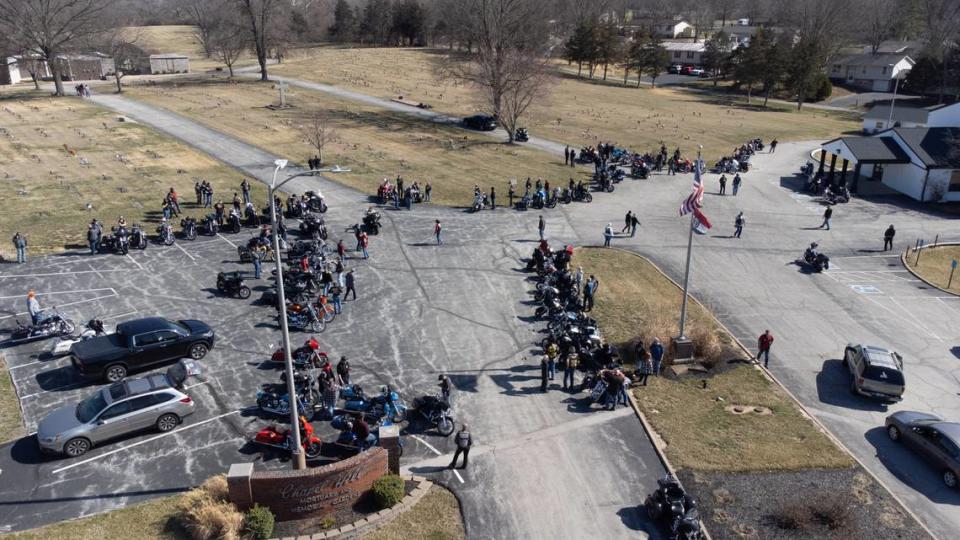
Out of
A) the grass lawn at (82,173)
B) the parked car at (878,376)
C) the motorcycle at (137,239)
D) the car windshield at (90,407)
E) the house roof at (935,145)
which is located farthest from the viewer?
the house roof at (935,145)

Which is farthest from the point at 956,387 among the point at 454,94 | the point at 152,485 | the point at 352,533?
the point at 454,94

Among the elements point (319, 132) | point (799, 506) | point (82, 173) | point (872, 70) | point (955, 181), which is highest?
point (872, 70)

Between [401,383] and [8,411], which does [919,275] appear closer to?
[401,383]

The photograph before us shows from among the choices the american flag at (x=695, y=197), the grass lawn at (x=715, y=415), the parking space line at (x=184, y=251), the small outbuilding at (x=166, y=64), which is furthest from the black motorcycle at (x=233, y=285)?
the small outbuilding at (x=166, y=64)

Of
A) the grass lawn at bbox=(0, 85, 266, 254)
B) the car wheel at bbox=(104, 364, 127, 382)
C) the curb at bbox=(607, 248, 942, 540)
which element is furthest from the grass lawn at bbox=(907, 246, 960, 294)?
the grass lawn at bbox=(0, 85, 266, 254)

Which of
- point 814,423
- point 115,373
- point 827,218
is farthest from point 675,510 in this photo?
point 827,218

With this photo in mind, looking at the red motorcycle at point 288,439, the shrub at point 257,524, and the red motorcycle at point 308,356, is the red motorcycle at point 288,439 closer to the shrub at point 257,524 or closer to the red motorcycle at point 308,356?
the shrub at point 257,524
